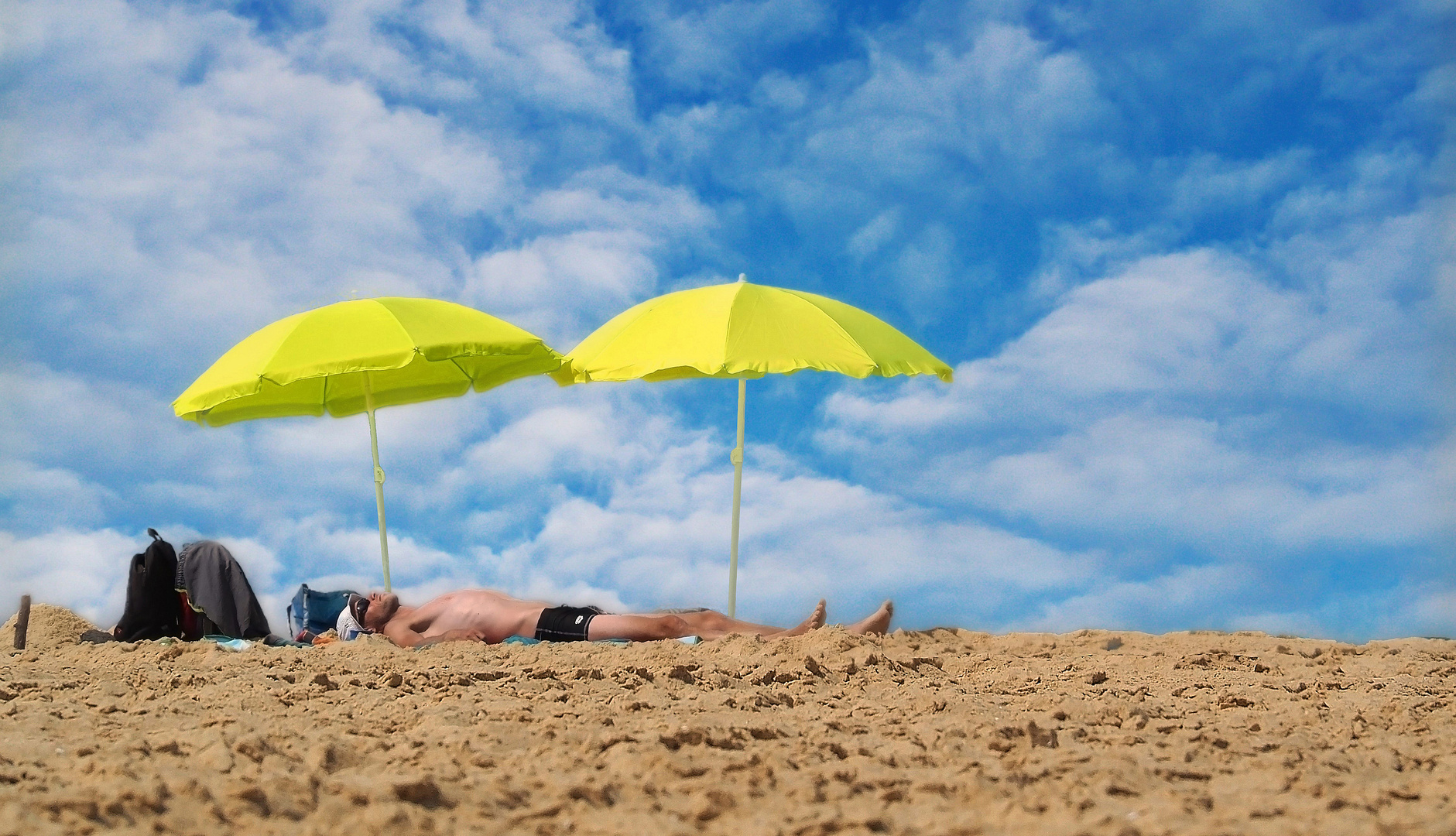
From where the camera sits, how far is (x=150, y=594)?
6145 millimetres

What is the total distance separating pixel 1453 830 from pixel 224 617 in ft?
18.5

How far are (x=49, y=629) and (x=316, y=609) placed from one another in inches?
67.9

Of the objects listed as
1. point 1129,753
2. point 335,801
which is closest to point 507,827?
point 335,801

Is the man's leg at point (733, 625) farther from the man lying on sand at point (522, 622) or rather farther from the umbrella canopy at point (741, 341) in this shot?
the umbrella canopy at point (741, 341)

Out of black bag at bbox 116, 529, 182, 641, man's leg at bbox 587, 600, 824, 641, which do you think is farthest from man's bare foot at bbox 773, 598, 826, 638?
black bag at bbox 116, 529, 182, 641

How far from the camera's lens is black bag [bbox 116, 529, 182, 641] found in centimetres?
612

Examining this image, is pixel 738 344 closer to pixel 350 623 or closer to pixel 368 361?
pixel 368 361

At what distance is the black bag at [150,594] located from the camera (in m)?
6.12

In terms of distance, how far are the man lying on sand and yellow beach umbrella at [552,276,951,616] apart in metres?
0.68

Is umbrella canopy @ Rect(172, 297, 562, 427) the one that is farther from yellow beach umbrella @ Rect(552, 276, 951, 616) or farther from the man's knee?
the man's knee

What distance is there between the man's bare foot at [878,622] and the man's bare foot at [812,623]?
0.17 m

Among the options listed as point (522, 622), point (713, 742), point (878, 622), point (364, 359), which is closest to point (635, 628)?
point (522, 622)

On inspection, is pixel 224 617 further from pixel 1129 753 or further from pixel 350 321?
pixel 1129 753

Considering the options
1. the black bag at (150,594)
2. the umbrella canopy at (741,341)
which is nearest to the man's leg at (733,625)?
the umbrella canopy at (741,341)
